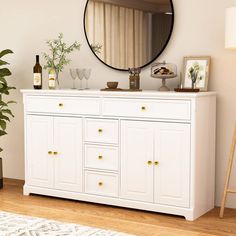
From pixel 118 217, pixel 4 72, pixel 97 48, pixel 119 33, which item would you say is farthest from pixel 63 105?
pixel 118 217

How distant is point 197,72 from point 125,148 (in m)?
0.86

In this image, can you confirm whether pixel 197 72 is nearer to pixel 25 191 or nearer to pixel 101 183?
pixel 101 183

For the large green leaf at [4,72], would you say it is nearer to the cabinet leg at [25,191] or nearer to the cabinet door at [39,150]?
the cabinet door at [39,150]

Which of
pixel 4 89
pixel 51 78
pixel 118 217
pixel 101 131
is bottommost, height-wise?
pixel 118 217

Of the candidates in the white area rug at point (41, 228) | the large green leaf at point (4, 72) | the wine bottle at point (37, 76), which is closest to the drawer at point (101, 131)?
the wine bottle at point (37, 76)

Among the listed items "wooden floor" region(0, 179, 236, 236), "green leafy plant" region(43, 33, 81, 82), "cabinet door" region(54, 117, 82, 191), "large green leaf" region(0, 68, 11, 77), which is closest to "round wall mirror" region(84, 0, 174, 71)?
"green leafy plant" region(43, 33, 81, 82)

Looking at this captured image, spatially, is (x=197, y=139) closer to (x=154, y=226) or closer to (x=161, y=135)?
(x=161, y=135)

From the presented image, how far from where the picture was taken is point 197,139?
393cm

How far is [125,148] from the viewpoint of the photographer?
4180mm

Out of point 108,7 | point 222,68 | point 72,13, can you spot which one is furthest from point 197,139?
Answer: point 72,13

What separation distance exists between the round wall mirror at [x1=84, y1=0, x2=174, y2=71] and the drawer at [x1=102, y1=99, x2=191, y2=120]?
1.74 feet

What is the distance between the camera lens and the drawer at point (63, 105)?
4.32 metres

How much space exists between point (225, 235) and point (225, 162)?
809 mm

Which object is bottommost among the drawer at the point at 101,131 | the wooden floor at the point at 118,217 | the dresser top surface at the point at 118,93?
the wooden floor at the point at 118,217
